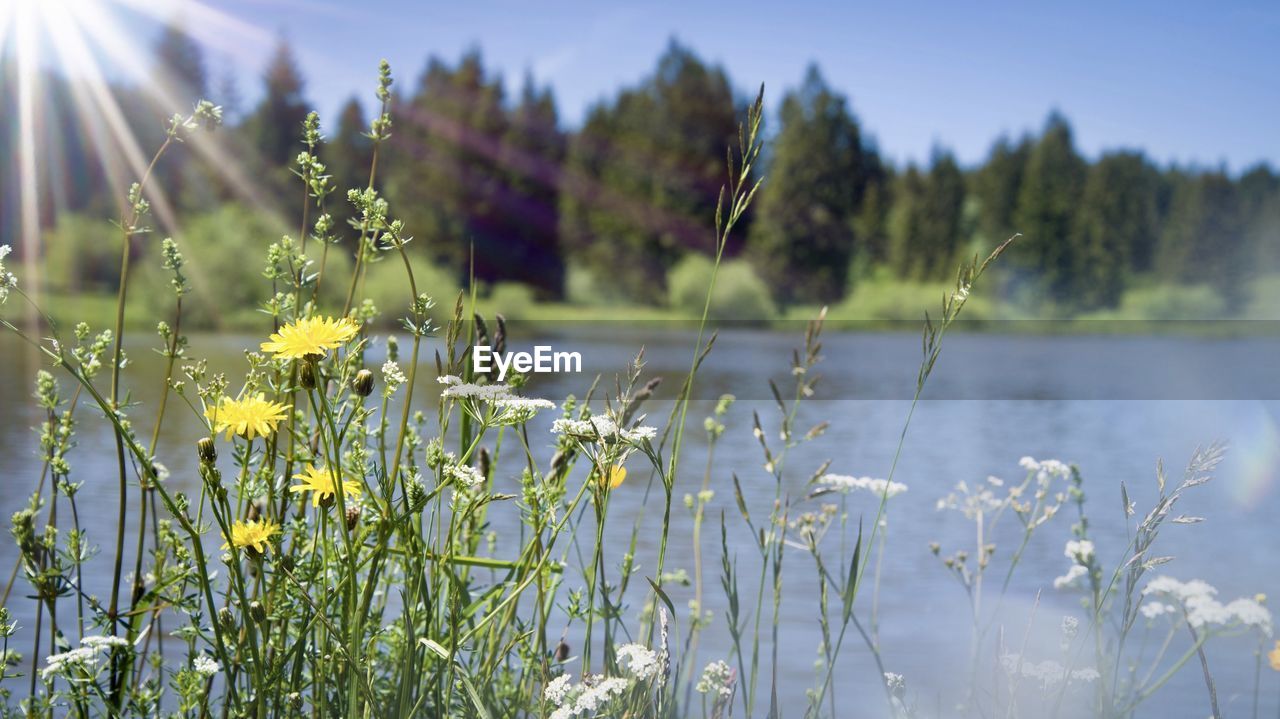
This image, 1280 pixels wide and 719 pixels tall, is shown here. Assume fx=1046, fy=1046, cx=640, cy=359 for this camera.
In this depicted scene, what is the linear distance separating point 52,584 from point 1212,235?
46.7 m

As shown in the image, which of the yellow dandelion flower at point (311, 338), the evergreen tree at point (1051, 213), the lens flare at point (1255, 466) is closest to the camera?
the yellow dandelion flower at point (311, 338)

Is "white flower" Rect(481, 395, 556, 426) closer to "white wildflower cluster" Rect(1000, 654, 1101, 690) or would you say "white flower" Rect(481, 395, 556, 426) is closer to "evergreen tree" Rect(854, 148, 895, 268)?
"white wildflower cluster" Rect(1000, 654, 1101, 690)

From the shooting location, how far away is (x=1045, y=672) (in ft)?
5.57

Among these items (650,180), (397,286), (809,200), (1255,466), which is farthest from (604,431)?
(809,200)

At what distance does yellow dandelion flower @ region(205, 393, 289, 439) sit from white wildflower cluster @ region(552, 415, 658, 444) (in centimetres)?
37

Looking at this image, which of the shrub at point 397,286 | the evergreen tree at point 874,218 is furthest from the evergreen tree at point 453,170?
the evergreen tree at point 874,218

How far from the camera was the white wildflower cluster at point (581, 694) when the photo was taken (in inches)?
54.2

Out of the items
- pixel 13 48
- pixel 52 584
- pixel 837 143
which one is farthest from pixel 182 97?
pixel 52 584

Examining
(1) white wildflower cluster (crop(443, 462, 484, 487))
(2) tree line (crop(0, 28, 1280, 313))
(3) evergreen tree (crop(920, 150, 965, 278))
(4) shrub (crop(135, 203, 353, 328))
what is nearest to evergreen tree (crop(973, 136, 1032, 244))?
(2) tree line (crop(0, 28, 1280, 313))

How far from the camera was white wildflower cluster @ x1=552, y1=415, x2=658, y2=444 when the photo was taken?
4.25 ft

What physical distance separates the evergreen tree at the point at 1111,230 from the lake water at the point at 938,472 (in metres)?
23.3

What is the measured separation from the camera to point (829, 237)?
1610 inches

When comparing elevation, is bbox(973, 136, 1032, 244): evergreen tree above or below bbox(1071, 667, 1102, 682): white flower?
above

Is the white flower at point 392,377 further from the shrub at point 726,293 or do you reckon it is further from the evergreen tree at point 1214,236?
the evergreen tree at point 1214,236
